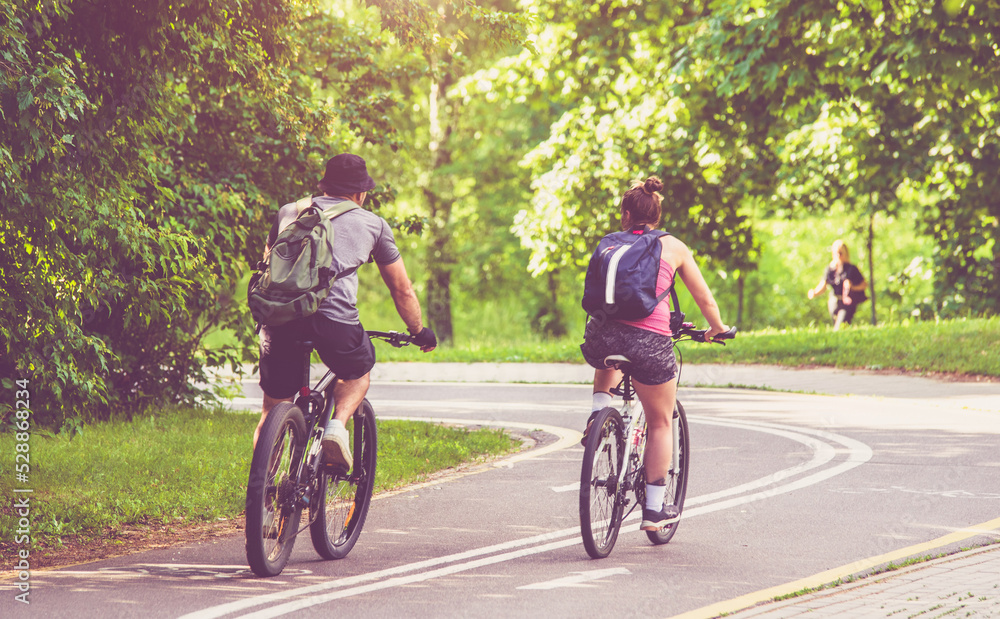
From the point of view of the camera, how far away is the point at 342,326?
18.0 ft

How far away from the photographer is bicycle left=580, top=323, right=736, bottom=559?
18.5ft

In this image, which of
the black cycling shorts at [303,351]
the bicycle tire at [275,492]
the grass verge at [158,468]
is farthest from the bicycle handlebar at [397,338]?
the grass verge at [158,468]

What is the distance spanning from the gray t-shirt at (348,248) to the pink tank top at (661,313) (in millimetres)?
Result: 1227

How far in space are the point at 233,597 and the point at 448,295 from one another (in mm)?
26872

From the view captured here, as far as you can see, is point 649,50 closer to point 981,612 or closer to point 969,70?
point 969,70

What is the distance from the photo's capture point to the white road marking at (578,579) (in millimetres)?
5332

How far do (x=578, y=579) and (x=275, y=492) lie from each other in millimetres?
1421

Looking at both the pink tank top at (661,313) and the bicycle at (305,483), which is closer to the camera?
the bicycle at (305,483)

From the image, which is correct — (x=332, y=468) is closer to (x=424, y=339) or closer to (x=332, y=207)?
(x=424, y=339)

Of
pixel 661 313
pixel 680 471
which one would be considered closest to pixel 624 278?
pixel 661 313

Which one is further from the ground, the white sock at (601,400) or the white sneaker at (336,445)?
the white sock at (601,400)

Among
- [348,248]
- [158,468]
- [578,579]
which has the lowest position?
[578,579]

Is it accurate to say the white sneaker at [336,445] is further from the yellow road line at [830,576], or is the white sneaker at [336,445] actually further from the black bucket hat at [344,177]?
the yellow road line at [830,576]

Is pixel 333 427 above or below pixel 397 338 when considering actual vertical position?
below
